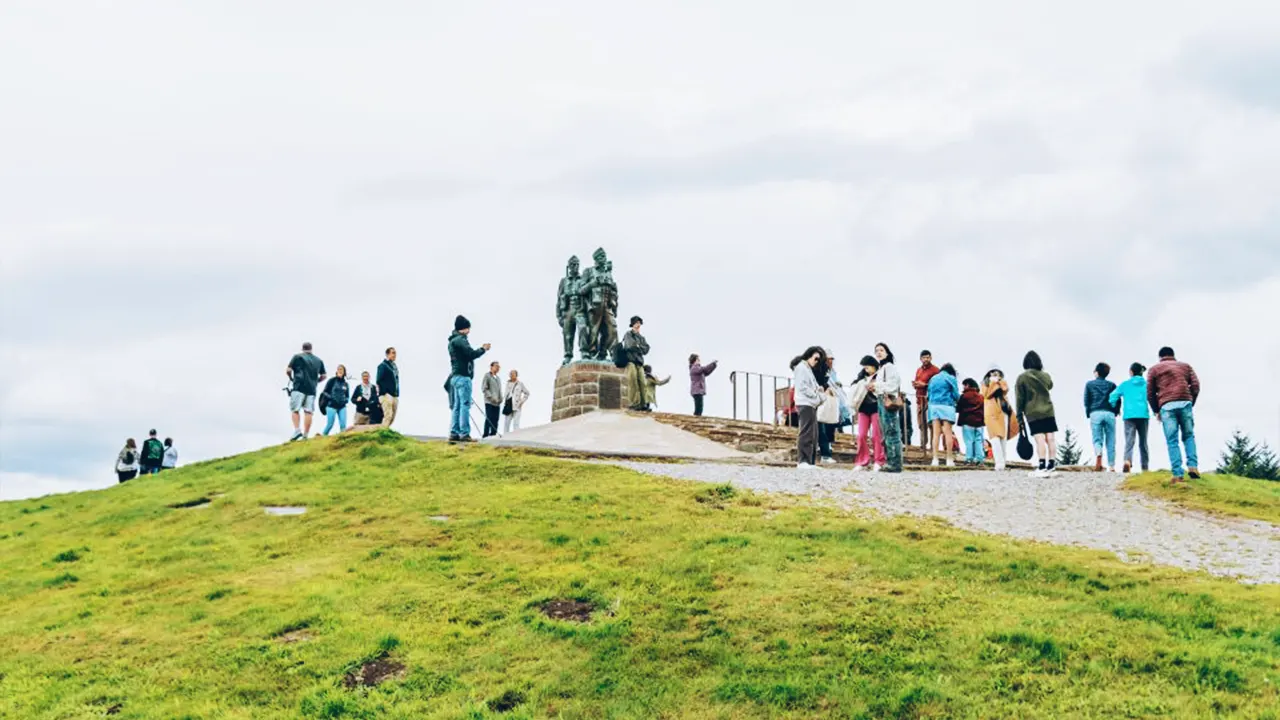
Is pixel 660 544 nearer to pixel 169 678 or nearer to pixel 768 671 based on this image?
pixel 768 671

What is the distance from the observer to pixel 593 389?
31.4m

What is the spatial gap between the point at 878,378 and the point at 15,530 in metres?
13.0

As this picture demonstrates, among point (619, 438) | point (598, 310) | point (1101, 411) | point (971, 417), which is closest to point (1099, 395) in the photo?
point (1101, 411)

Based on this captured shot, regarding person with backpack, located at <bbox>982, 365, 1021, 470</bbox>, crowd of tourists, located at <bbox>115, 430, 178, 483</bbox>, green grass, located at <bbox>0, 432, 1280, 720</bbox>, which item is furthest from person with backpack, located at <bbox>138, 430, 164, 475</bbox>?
person with backpack, located at <bbox>982, 365, 1021, 470</bbox>

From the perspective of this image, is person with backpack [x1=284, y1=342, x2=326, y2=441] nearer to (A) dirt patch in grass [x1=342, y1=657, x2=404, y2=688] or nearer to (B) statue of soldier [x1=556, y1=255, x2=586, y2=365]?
(B) statue of soldier [x1=556, y1=255, x2=586, y2=365]

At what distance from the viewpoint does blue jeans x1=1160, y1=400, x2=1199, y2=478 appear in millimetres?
17172

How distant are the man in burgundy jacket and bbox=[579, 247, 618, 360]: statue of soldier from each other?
16550 millimetres

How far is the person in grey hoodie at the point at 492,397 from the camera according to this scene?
25328 millimetres

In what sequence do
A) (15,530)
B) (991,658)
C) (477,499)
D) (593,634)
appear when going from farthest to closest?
(15,530) → (477,499) → (593,634) → (991,658)

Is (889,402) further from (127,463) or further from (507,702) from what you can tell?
(127,463)

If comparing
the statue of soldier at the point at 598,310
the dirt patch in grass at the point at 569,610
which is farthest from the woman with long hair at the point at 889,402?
the statue of soldier at the point at 598,310

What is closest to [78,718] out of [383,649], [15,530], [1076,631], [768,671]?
[383,649]

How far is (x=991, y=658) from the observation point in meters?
9.60

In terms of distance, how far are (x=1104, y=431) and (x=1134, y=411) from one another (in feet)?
3.46
